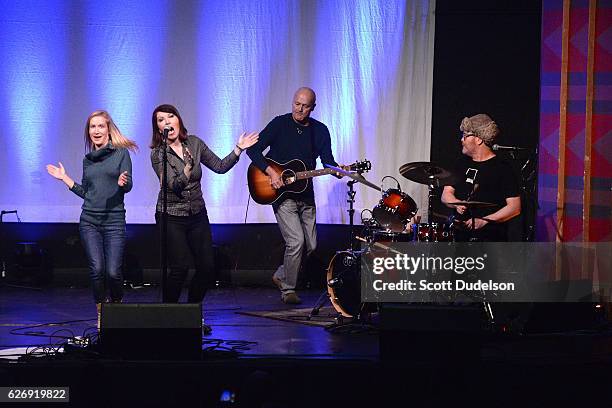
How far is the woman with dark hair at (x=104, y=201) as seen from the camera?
23.9 ft

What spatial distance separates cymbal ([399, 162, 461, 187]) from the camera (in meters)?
7.36

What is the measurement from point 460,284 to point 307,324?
1336mm

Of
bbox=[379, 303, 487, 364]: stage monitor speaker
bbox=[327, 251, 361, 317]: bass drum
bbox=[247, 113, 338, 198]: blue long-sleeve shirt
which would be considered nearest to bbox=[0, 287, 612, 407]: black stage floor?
bbox=[379, 303, 487, 364]: stage monitor speaker

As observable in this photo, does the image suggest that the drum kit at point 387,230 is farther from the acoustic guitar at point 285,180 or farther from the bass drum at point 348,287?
the acoustic guitar at point 285,180

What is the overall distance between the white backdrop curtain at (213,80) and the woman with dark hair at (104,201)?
2836mm

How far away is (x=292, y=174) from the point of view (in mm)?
8898

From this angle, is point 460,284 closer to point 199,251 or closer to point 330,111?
point 199,251

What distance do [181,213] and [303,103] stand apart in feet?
7.61

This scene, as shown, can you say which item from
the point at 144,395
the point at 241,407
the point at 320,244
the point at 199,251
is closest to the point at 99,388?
the point at 144,395

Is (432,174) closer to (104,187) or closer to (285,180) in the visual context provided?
(285,180)

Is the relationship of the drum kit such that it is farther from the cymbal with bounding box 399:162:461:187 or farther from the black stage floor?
the black stage floor

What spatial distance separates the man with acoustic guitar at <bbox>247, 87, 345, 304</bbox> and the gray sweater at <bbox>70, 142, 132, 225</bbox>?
1853mm

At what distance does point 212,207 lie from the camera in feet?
34.0

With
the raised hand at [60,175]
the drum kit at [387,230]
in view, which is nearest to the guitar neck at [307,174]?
the drum kit at [387,230]
